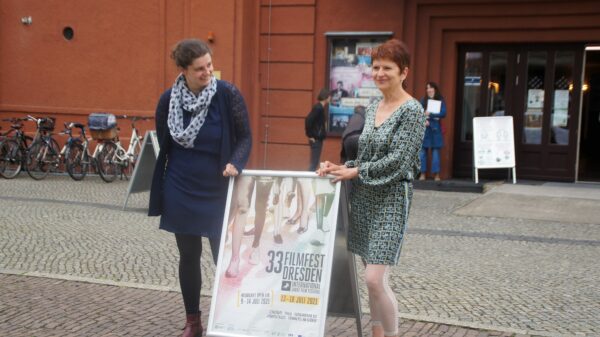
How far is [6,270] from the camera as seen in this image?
5.89 m

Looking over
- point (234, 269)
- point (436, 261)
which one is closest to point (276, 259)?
point (234, 269)

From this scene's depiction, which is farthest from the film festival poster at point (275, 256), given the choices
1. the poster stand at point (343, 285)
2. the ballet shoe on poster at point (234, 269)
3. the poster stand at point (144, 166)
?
the poster stand at point (144, 166)

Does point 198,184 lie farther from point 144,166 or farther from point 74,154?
point 74,154

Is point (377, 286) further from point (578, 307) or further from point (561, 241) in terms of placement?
point (561, 241)

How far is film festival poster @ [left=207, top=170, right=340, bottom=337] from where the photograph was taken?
12.1ft

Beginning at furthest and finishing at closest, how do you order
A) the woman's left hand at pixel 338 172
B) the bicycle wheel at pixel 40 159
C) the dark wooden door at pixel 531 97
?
the bicycle wheel at pixel 40 159 < the dark wooden door at pixel 531 97 < the woman's left hand at pixel 338 172

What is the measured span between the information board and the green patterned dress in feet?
30.1

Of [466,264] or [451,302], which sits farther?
[466,264]

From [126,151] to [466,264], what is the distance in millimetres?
8891

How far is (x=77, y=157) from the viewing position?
1324 cm

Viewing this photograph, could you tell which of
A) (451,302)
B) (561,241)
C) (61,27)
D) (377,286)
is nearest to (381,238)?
(377,286)

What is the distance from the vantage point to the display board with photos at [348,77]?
529 inches

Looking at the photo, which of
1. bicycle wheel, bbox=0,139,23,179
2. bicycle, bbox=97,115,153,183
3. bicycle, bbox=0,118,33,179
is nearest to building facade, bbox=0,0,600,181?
bicycle, bbox=97,115,153,183

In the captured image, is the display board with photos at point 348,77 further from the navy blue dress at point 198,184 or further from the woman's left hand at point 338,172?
the woman's left hand at point 338,172
